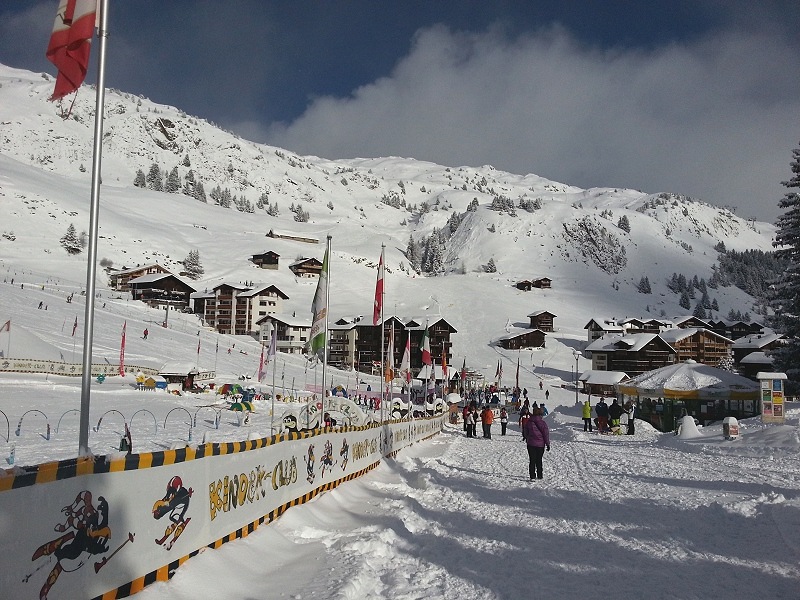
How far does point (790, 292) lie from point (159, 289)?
71676 millimetres

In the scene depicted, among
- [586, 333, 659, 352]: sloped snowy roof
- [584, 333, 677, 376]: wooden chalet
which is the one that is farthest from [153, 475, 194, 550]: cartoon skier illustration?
[586, 333, 659, 352]: sloped snowy roof

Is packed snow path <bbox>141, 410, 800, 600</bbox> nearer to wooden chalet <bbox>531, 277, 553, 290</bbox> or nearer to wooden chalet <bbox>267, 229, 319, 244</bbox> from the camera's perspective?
wooden chalet <bbox>531, 277, 553, 290</bbox>

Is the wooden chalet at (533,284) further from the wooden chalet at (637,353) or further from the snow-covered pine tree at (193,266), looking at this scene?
the snow-covered pine tree at (193,266)

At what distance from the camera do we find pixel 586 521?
858 cm

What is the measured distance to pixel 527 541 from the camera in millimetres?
7465

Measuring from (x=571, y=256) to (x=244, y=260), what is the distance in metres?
75.9

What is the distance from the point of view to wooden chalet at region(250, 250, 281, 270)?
366 feet

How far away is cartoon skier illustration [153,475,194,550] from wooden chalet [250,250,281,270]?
108m

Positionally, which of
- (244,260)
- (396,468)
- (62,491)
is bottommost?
(396,468)

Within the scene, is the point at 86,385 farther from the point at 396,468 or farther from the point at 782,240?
the point at 782,240

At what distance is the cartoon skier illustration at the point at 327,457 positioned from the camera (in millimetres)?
10141

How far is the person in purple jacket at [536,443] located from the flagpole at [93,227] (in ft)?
28.2

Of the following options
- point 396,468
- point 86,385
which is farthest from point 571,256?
point 86,385

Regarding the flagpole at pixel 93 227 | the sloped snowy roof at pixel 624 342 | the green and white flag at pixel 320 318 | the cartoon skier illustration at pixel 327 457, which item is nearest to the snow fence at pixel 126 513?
the flagpole at pixel 93 227
